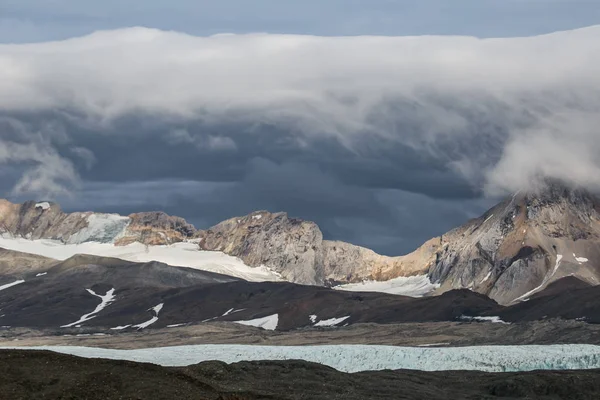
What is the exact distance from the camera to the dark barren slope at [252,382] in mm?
94688

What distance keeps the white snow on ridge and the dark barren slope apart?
1205 cm

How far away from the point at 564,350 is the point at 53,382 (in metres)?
94.3

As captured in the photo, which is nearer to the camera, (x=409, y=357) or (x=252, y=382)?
(x=252, y=382)

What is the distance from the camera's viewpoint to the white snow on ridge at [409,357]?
517ft

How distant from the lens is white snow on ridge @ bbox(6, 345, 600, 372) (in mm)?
157500

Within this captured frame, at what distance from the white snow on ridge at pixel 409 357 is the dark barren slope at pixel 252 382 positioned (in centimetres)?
1205

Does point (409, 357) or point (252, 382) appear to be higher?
point (409, 357)

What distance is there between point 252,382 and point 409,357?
4962 cm

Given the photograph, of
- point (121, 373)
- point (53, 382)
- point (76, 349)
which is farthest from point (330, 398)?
point (76, 349)

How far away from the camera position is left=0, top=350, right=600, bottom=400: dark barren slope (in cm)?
9469

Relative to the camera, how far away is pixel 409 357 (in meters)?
164

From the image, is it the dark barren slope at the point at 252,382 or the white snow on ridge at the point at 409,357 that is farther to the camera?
the white snow on ridge at the point at 409,357

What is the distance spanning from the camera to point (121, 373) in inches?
3944

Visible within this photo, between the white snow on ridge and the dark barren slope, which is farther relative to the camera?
the white snow on ridge
